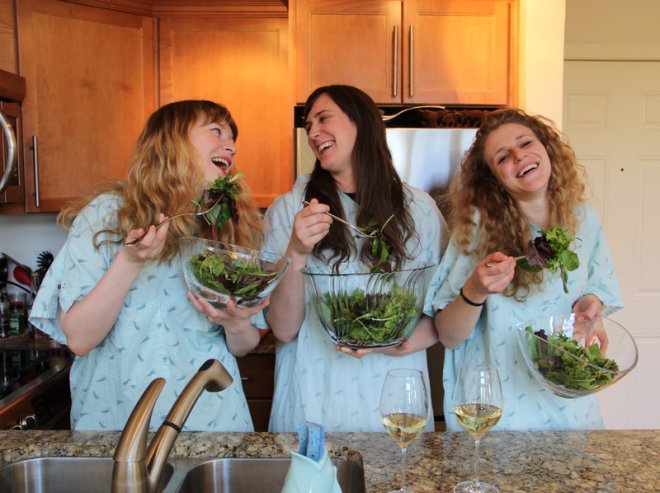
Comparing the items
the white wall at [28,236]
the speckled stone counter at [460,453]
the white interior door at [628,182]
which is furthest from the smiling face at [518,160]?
the white wall at [28,236]

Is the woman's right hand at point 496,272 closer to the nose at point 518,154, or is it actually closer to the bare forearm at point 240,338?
the nose at point 518,154

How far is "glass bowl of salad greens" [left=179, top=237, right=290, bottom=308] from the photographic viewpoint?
120cm

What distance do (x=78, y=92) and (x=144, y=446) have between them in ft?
7.24

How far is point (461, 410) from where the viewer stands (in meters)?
1.00

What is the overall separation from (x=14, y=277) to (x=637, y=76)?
328 cm

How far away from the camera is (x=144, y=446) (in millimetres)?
722

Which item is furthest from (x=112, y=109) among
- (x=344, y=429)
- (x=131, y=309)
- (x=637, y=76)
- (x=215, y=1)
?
(x=637, y=76)

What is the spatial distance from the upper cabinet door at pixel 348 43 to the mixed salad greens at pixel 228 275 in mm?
1515

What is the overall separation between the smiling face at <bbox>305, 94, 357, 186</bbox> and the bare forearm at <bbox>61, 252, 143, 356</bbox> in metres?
0.60

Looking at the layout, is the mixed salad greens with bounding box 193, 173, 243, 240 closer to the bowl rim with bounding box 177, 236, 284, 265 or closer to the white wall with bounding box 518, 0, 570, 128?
the bowl rim with bounding box 177, 236, 284, 265

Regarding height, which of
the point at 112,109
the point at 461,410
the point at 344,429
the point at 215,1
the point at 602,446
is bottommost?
the point at 344,429

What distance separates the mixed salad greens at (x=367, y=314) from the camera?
1.28 m

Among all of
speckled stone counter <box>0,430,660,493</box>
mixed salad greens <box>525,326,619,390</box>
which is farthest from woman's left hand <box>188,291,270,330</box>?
mixed salad greens <box>525,326,619,390</box>

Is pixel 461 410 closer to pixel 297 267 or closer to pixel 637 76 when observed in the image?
pixel 297 267
